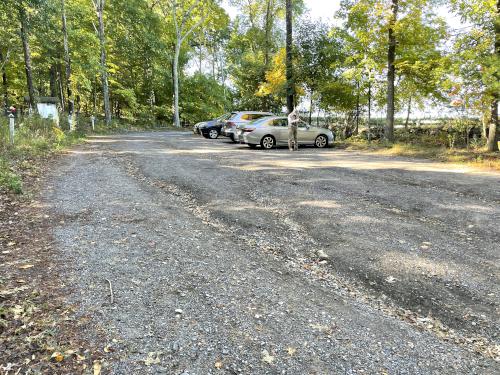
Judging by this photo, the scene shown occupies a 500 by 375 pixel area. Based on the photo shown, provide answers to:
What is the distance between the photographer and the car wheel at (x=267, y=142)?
52.2 feet

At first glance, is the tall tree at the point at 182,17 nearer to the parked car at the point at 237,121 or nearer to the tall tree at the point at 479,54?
the parked car at the point at 237,121

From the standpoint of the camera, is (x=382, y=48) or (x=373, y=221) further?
(x=382, y=48)

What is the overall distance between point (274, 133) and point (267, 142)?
0.51 meters

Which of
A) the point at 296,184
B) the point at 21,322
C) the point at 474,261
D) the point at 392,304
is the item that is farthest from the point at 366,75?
the point at 21,322

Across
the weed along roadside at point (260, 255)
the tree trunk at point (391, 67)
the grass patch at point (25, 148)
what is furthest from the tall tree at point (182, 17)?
the tree trunk at point (391, 67)

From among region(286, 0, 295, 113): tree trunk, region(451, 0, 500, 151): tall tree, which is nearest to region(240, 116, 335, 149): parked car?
region(286, 0, 295, 113): tree trunk

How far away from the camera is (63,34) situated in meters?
24.3

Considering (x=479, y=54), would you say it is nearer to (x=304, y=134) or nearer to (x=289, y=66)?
(x=304, y=134)

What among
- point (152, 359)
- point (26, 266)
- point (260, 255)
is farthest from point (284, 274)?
point (26, 266)

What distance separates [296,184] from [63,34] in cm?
2346

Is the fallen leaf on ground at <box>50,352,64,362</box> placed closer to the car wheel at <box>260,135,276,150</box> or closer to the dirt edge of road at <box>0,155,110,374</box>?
the dirt edge of road at <box>0,155,110,374</box>

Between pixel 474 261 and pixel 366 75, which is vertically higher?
pixel 366 75

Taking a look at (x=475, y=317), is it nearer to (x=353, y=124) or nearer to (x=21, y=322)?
(x=21, y=322)

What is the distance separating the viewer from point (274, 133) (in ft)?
52.6
